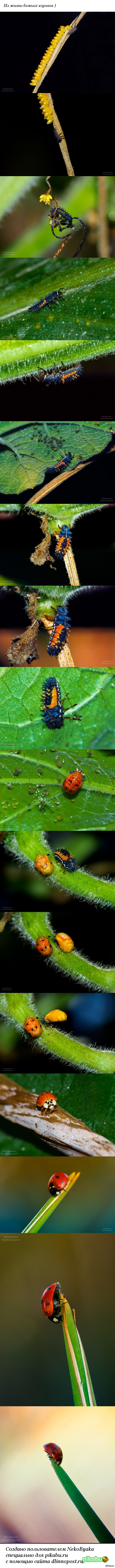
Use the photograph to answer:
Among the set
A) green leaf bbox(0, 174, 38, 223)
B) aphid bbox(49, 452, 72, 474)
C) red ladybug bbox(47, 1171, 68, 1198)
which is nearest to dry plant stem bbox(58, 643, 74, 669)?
aphid bbox(49, 452, 72, 474)

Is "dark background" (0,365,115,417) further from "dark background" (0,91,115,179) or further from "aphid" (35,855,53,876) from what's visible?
"aphid" (35,855,53,876)

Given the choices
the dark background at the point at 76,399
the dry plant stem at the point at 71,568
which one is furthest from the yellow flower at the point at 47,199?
the dry plant stem at the point at 71,568

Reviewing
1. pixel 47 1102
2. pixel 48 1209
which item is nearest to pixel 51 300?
pixel 47 1102

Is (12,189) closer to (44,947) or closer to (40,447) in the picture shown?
(40,447)

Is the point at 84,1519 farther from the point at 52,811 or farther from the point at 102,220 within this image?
the point at 102,220

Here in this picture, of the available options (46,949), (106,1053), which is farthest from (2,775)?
(106,1053)

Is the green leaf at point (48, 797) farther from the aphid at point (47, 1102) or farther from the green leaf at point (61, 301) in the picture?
the green leaf at point (61, 301)
